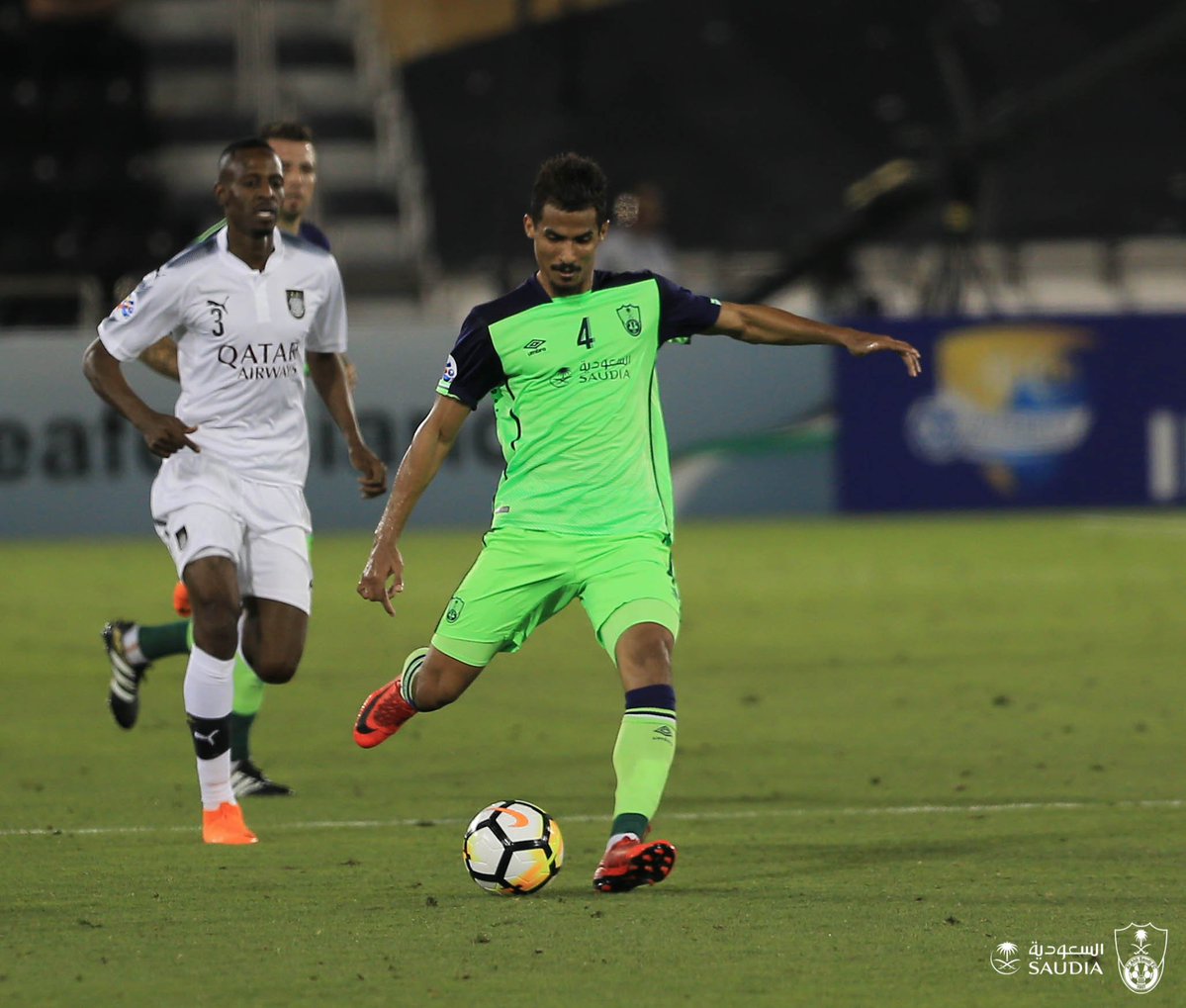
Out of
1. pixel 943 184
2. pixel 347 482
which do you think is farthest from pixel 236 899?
pixel 943 184

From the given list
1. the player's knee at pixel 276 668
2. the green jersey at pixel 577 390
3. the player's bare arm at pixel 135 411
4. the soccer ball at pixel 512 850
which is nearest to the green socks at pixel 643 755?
the soccer ball at pixel 512 850

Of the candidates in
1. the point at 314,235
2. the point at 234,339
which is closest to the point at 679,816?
the point at 234,339

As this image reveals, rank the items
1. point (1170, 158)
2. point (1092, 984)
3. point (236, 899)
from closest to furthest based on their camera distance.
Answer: point (1092, 984)
point (236, 899)
point (1170, 158)

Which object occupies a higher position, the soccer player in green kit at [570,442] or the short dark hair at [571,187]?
the short dark hair at [571,187]

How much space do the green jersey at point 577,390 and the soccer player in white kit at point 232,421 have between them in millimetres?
1208

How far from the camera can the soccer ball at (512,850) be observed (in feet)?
19.9

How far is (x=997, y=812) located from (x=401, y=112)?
21.3 meters

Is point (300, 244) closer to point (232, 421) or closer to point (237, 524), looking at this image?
point (232, 421)

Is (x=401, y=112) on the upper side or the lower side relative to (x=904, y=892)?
upper

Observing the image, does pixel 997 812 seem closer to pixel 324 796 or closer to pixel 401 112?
pixel 324 796

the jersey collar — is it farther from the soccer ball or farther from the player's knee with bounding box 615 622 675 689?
the soccer ball

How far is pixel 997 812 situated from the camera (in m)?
7.55

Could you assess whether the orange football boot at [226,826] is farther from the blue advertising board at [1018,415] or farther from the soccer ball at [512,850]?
the blue advertising board at [1018,415]

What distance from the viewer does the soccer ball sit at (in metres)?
Answer: 6.08
